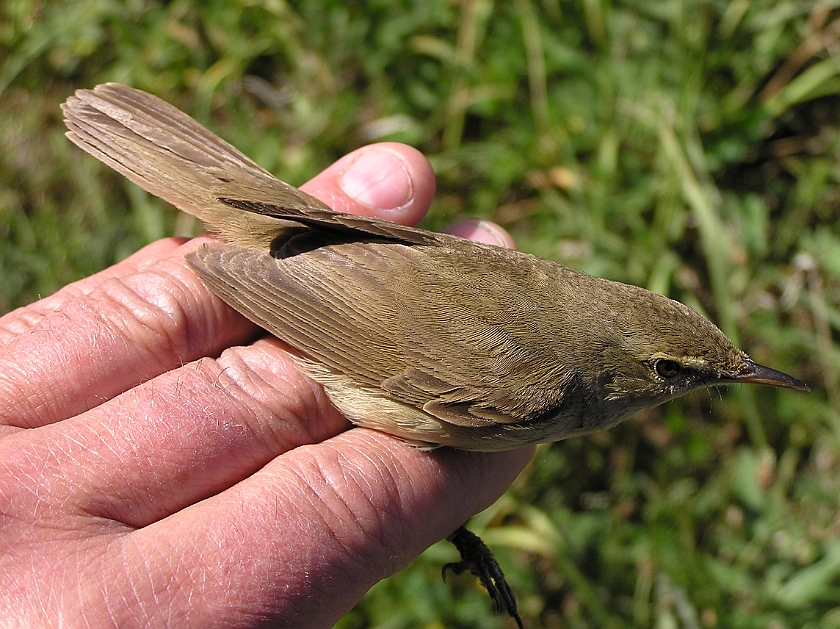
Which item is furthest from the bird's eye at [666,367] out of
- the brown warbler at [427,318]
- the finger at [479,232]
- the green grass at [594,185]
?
the green grass at [594,185]

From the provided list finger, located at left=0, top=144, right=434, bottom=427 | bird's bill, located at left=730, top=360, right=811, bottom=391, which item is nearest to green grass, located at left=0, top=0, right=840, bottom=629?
bird's bill, located at left=730, top=360, right=811, bottom=391

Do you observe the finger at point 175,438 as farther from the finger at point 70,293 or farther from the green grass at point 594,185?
the green grass at point 594,185

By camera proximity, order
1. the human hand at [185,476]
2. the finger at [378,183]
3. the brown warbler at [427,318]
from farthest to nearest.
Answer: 1. the finger at [378,183]
2. the brown warbler at [427,318]
3. the human hand at [185,476]

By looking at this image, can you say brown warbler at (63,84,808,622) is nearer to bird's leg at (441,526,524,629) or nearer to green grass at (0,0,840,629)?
bird's leg at (441,526,524,629)

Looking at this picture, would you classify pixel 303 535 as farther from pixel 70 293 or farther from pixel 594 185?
pixel 594 185

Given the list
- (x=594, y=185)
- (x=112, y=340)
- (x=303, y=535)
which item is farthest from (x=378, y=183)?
(x=594, y=185)
